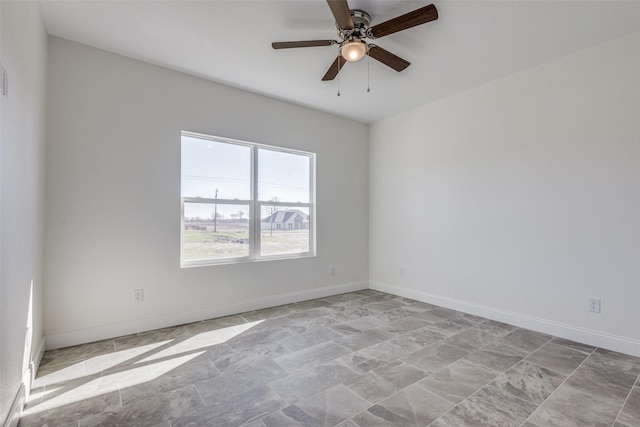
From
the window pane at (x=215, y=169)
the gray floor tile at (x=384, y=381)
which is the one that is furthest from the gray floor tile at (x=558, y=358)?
the window pane at (x=215, y=169)

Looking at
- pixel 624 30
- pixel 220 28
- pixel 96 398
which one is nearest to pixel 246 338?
pixel 96 398

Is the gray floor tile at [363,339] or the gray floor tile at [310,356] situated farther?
the gray floor tile at [363,339]

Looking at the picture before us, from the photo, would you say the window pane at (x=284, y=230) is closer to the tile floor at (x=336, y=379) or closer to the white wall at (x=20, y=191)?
the tile floor at (x=336, y=379)

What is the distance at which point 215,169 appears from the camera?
11.8 ft

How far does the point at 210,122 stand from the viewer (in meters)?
3.47

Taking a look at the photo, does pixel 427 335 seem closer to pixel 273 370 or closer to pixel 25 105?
pixel 273 370

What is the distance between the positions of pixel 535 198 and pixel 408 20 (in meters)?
2.26

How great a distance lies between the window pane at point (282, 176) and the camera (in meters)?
3.97

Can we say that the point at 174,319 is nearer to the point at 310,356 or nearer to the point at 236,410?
the point at 310,356

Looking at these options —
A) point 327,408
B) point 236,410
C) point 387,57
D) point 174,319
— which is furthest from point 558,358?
point 174,319

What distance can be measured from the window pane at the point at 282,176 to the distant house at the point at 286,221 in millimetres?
181

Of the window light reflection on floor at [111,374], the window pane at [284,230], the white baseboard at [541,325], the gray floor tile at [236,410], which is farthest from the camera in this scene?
the window pane at [284,230]

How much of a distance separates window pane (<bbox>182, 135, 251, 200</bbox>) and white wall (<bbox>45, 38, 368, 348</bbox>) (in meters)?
0.15

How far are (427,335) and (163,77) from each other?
377 centimetres
